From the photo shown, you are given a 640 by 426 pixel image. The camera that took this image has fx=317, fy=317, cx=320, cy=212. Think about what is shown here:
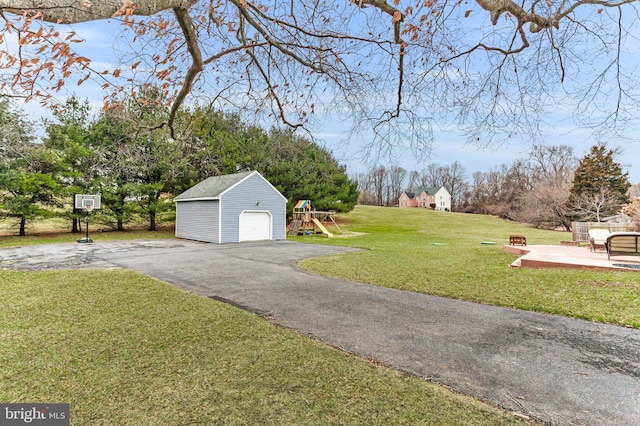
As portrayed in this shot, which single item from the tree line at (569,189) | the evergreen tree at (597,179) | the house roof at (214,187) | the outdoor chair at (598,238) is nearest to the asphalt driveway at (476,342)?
the outdoor chair at (598,238)

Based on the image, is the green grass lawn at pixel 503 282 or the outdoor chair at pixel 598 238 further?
the outdoor chair at pixel 598 238

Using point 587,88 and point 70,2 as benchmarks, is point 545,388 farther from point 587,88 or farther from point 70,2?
point 70,2

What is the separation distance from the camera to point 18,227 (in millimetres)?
17844

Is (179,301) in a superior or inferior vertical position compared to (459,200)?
inferior

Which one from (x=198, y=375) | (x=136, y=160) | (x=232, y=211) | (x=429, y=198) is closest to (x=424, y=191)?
(x=429, y=198)

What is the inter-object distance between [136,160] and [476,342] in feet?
17.2

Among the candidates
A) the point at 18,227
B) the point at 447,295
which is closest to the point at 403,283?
the point at 447,295

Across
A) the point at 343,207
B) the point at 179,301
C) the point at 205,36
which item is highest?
the point at 205,36

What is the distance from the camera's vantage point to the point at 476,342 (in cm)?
364

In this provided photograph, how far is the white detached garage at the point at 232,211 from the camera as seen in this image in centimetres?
1675

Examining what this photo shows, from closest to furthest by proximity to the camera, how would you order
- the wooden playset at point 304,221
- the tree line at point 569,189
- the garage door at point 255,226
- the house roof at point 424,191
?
the garage door at point 255,226 < the wooden playset at point 304,221 < the tree line at point 569,189 < the house roof at point 424,191

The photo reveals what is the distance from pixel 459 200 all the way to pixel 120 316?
190 ft

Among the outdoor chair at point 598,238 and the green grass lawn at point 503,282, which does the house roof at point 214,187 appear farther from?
the outdoor chair at point 598,238

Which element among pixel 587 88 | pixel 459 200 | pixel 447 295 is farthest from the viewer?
pixel 459 200
